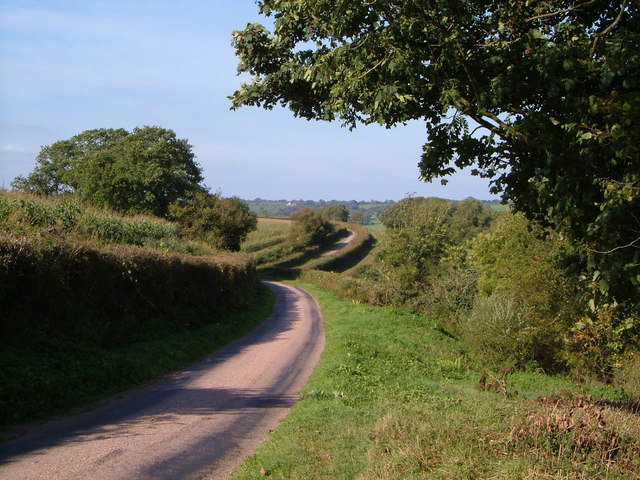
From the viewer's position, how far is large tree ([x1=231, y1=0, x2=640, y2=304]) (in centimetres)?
673

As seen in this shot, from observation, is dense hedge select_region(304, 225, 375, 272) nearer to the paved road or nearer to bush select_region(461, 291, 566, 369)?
the paved road

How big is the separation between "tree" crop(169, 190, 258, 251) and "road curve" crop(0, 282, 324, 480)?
28018 mm

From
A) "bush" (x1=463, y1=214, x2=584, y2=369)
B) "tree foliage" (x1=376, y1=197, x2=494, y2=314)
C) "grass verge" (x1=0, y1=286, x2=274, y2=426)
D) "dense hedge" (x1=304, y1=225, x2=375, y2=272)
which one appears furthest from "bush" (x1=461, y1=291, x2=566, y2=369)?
"dense hedge" (x1=304, y1=225, x2=375, y2=272)

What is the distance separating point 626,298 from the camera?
798cm

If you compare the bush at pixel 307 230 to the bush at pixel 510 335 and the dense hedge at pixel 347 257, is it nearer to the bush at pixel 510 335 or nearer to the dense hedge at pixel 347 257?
the dense hedge at pixel 347 257

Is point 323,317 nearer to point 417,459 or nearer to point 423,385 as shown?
point 423,385

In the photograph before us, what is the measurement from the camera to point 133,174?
1847 inches

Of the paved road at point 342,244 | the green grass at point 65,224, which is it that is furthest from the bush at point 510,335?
the paved road at point 342,244

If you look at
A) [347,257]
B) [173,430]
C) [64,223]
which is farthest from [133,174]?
[173,430]

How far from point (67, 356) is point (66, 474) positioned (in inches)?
216

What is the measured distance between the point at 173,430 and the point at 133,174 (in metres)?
40.9

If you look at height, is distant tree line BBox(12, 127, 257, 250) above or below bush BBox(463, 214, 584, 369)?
above

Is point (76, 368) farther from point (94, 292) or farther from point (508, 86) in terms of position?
point (508, 86)

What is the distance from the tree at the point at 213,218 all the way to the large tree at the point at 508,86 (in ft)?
110
